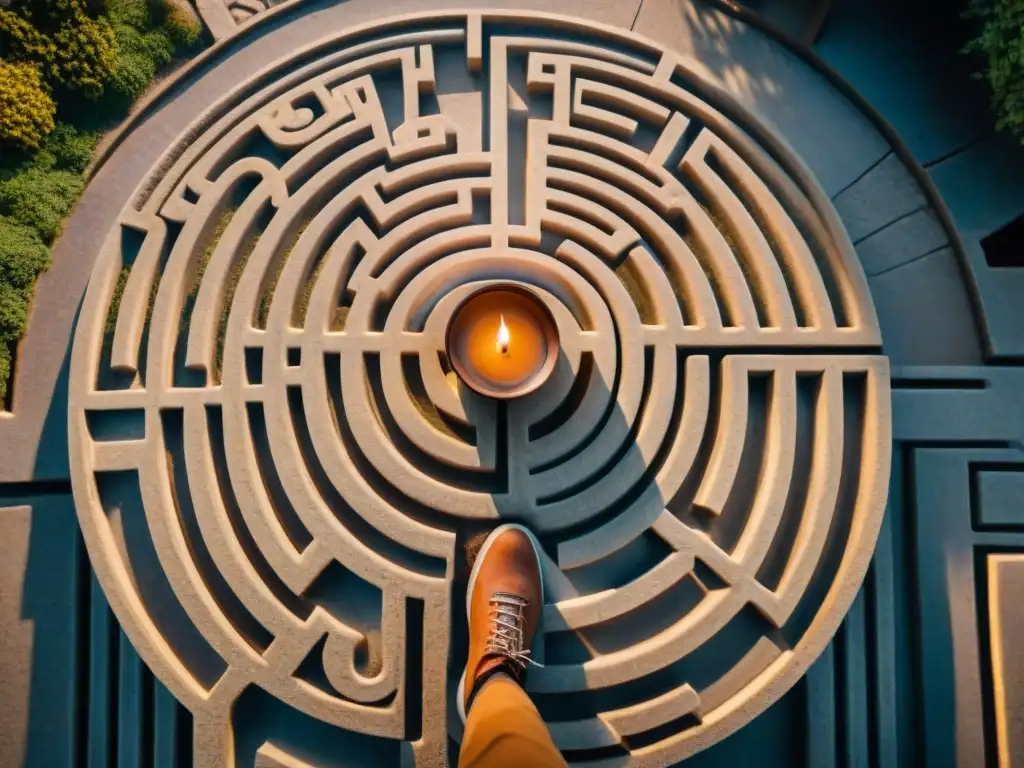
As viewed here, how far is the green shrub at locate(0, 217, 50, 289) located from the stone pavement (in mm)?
76

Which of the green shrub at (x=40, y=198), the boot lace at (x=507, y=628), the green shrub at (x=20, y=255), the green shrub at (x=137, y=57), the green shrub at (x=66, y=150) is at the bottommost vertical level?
the boot lace at (x=507, y=628)

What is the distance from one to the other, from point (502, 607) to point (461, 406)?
82cm

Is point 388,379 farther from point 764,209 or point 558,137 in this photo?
point 764,209

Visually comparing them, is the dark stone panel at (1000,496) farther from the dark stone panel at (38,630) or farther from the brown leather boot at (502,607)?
the dark stone panel at (38,630)

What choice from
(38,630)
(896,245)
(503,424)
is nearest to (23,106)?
(38,630)

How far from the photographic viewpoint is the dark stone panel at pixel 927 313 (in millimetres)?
2891

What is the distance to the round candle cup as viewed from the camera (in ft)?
7.84

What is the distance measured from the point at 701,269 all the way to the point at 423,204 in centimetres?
125

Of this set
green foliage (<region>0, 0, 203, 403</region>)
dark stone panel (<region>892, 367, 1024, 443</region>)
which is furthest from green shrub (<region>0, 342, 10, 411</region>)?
dark stone panel (<region>892, 367, 1024, 443</region>)

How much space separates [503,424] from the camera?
106 inches

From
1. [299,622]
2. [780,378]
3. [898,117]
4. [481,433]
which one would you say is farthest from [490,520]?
[898,117]

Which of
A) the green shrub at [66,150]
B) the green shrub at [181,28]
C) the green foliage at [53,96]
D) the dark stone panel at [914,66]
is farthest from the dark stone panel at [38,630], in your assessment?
the dark stone panel at [914,66]

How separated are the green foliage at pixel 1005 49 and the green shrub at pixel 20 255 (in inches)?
162

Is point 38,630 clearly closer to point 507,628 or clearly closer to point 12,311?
point 12,311
